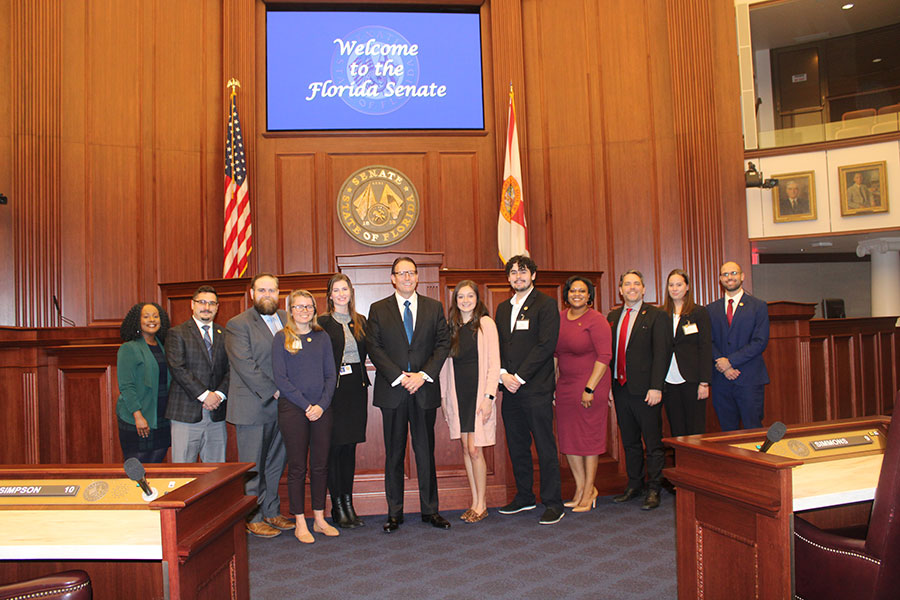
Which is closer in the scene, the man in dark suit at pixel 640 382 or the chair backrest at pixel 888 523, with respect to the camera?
the chair backrest at pixel 888 523

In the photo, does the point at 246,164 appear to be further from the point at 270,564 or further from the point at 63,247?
the point at 270,564

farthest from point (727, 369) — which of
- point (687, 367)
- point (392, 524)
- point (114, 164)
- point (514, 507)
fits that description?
point (114, 164)

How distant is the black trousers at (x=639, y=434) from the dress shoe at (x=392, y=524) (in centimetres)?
164

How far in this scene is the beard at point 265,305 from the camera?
4004 mm

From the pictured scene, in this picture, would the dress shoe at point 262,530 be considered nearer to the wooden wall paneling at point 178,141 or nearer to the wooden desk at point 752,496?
the wooden desk at point 752,496

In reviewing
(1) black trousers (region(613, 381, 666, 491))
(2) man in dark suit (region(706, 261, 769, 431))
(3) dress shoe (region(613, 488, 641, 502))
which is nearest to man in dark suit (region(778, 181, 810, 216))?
(2) man in dark suit (region(706, 261, 769, 431))

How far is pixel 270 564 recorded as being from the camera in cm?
339

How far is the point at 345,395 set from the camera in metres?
4.03

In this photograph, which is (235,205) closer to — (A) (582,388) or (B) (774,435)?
(A) (582,388)

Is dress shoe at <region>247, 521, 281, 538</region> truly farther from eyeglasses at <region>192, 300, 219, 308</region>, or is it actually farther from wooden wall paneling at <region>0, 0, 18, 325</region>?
wooden wall paneling at <region>0, 0, 18, 325</region>

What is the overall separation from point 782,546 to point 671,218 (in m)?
5.57

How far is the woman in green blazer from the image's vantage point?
397 centimetres

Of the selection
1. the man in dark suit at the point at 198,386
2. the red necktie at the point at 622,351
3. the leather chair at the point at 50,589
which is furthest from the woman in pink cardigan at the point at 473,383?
the leather chair at the point at 50,589

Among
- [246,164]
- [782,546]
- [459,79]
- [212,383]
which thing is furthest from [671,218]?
[782,546]
